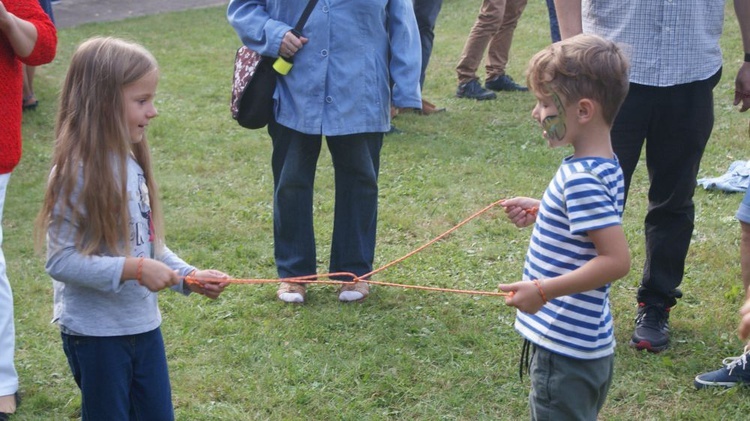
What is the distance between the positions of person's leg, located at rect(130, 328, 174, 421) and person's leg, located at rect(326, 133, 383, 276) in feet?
5.71

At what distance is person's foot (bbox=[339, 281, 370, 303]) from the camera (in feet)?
14.8

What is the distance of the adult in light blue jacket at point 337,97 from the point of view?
421 centimetres

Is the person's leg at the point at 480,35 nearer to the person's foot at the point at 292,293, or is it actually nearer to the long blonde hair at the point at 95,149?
the person's foot at the point at 292,293

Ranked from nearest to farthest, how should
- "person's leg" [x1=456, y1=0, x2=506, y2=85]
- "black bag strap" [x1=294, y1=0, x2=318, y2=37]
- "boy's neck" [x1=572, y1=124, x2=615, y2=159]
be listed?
"boy's neck" [x1=572, y1=124, x2=615, y2=159], "black bag strap" [x1=294, y1=0, x2=318, y2=37], "person's leg" [x1=456, y1=0, x2=506, y2=85]

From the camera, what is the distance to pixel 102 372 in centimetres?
270

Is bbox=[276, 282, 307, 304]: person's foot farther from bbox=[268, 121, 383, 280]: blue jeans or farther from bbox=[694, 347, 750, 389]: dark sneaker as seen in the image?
bbox=[694, 347, 750, 389]: dark sneaker

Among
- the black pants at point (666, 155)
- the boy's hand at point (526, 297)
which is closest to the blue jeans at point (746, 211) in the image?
the black pants at point (666, 155)

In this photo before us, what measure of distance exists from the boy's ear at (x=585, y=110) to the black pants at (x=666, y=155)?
1.25 metres

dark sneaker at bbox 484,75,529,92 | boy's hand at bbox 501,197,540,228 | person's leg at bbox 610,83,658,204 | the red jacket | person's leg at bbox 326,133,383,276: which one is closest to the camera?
boy's hand at bbox 501,197,540,228

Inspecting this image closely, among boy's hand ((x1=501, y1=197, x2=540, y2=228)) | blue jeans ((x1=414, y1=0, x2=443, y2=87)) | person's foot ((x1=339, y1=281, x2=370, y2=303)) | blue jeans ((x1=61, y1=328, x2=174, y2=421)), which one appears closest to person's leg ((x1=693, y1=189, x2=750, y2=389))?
boy's hand ((x1=501, y1=197, x2=540, y2=228))

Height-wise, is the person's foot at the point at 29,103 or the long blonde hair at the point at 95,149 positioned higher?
the long blonde hair at the point at 95,149

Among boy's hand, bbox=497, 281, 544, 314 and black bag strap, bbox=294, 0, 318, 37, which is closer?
boy's hand, bbox=497, 281, 544, 314

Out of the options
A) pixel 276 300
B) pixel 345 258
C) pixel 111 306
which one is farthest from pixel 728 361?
pixel 111 306

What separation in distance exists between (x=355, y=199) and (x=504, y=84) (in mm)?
4428
